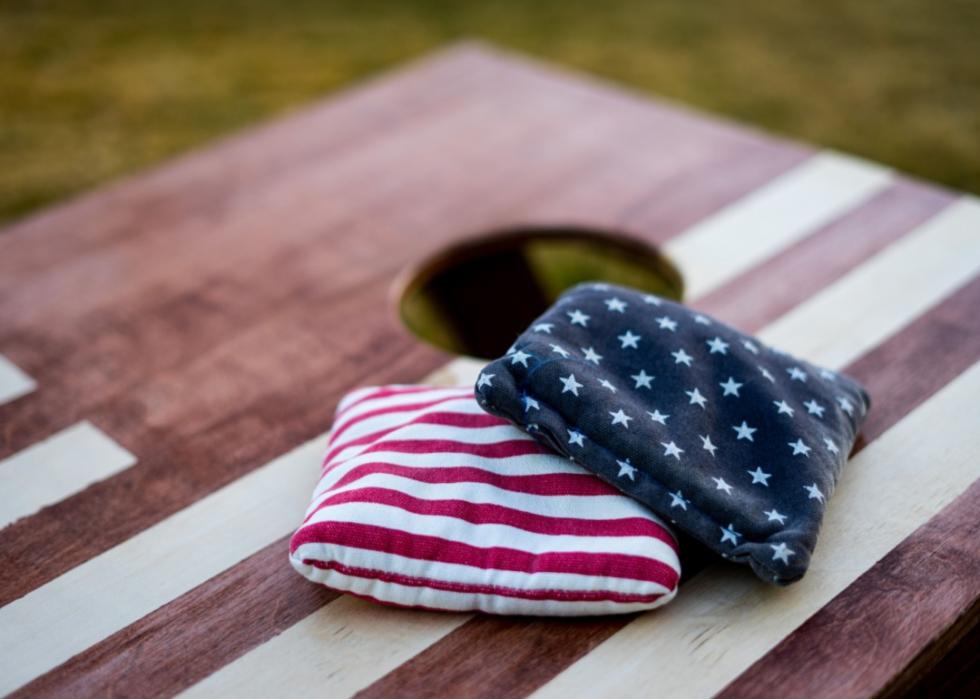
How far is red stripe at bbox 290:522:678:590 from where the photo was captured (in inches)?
30.7

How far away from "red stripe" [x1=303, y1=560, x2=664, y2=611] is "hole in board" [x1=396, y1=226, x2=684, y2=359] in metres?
0.45

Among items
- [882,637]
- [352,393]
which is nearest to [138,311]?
[352,393]

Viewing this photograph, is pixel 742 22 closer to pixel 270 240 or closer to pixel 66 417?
pixel 270 240

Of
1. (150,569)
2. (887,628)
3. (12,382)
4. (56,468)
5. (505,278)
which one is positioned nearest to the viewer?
(887,628)

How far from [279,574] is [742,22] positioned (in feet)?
7.74

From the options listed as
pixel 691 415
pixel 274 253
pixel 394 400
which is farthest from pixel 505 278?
pixel 691 415

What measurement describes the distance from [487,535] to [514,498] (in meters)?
0.04

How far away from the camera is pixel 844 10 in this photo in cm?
284

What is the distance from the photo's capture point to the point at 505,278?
1655mm

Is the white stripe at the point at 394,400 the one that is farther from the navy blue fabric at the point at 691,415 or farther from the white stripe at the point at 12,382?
the white stripe at the point at 12,382

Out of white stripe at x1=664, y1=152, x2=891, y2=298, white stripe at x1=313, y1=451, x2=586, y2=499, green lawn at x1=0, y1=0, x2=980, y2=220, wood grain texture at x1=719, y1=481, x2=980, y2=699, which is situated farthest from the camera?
green lawn at x1=0, y1=0, x2=980, y2=220

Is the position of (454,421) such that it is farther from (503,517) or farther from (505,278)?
(505,278)

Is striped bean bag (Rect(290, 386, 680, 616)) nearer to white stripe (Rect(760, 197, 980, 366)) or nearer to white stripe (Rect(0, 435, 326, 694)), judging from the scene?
white stripe (Rect(0, 435, 326, 694))

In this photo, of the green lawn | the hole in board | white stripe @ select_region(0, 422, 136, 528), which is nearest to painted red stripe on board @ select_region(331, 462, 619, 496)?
white stripe @ select_region(0, 422, 136, 528)
